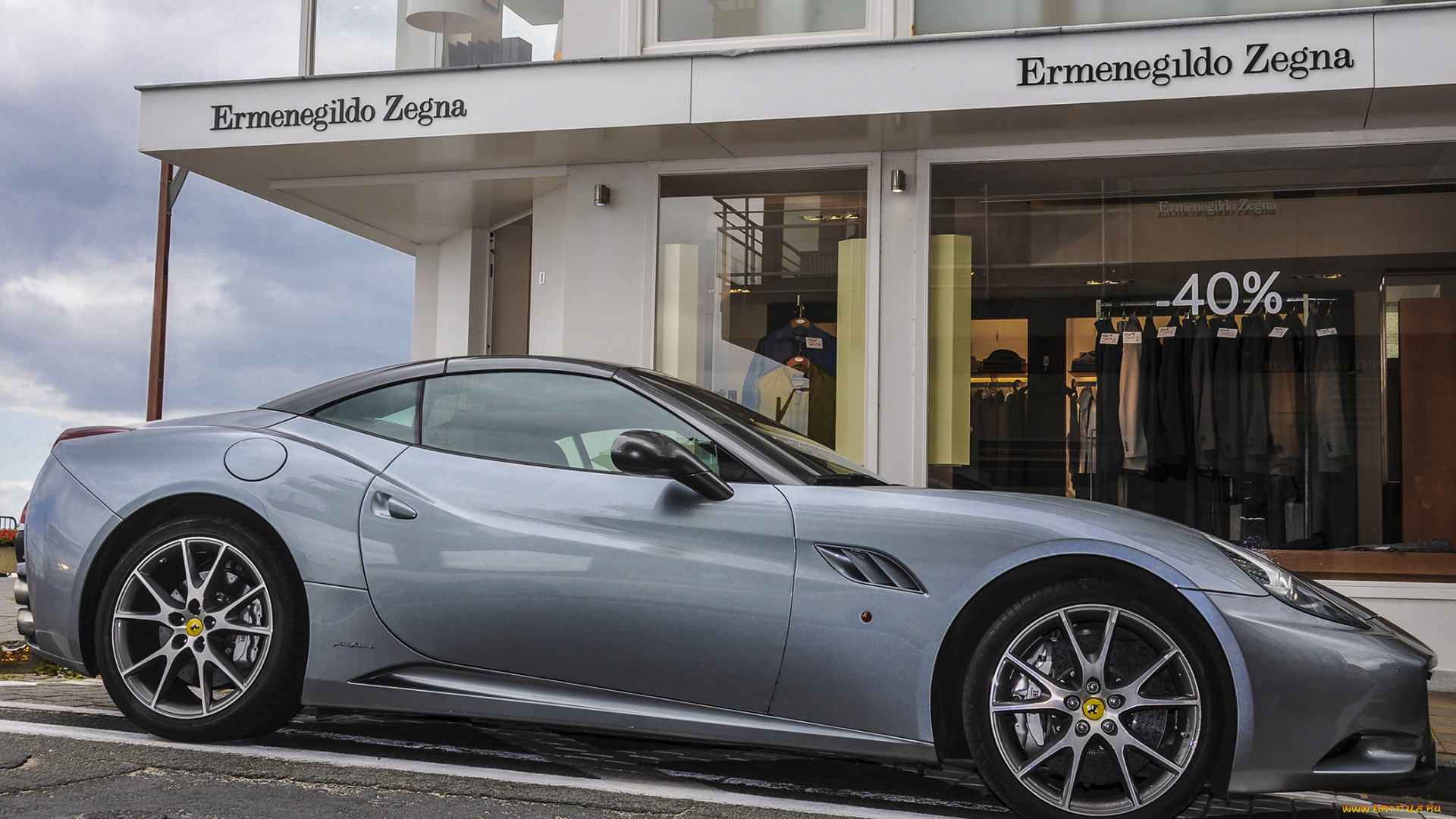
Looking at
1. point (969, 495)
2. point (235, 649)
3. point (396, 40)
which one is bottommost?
point (235, 649)

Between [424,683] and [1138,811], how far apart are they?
200 centimetres

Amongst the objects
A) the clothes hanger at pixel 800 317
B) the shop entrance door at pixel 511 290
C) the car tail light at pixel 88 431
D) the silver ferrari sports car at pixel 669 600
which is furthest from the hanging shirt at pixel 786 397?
the car tail light at pixel 88 431

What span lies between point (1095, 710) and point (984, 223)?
520 centimetres

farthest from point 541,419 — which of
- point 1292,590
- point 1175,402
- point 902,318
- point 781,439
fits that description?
point 1175,402

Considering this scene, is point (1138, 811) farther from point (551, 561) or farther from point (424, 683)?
point (424, 683)

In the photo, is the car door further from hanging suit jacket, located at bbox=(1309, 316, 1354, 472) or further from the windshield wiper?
hanging suit jacket, located at bbox=(1309, 316, 1354, 472)

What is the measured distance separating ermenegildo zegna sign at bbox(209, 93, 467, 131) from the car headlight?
5.98m

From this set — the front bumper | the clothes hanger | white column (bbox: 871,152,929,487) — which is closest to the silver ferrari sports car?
the front bumper

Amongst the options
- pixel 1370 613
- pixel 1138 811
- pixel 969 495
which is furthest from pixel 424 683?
pixel 1370 613

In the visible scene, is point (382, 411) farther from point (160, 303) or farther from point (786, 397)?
point (160, 303)

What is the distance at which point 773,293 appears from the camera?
26.7 feet

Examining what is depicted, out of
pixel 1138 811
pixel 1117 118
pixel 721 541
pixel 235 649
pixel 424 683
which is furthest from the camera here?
pixel 1117 118

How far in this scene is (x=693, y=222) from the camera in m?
8.25

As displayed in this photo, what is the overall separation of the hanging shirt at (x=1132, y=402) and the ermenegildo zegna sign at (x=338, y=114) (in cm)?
464
